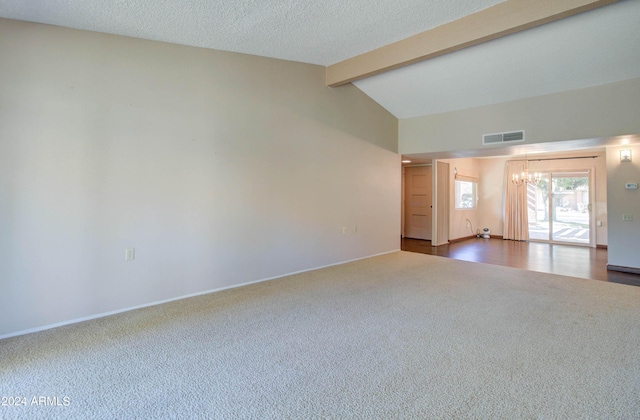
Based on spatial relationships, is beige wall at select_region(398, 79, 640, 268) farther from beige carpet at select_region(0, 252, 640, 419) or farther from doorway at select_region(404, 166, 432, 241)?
beige carpet at select_region(0, 252, 640, 419)

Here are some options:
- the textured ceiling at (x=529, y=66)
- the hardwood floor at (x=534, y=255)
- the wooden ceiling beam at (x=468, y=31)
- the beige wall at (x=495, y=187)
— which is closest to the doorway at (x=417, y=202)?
the hardwood floor at (x=534, y=255)

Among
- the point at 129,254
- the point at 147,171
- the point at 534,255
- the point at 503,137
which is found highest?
the point at 503,137

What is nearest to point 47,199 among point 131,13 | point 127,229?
point 127,229

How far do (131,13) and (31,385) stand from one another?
2952 mm

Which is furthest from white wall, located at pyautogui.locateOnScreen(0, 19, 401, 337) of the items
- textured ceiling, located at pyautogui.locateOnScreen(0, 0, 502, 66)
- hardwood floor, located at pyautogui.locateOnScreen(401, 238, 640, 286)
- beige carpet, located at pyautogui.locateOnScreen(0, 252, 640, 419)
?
hardwood floor, located at pyautogui.locateOnScreen(401, 238, 640, 286)

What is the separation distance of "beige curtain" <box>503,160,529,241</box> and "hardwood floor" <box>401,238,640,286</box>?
1.51 feet

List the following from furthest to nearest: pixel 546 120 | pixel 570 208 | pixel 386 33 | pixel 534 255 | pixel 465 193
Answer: pixel 465 193, pixel 570 208, pixel 534 255, pixel 546 120, pixel 386 33

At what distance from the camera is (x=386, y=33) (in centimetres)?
367

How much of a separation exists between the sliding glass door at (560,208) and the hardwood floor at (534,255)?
1.67 feet

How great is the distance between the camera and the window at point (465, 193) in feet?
28.5

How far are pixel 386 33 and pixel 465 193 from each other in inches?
261

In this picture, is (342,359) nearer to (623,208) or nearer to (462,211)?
(623,208)

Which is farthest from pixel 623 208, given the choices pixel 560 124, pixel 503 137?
pixel 503 137

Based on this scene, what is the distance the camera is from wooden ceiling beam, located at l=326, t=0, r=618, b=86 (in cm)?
291
